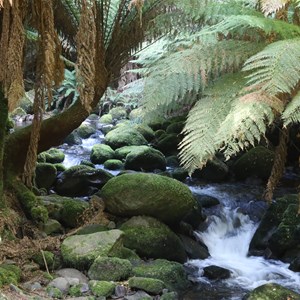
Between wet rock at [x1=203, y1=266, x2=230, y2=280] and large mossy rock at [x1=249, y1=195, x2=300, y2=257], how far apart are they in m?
0.74

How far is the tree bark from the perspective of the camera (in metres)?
3.90

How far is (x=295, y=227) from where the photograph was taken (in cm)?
445

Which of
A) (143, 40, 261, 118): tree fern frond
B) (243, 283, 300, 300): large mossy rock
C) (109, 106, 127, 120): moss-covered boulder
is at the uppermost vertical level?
(143, 40, 261, 118): tree fern frond

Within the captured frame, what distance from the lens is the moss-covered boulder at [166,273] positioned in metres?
3.53

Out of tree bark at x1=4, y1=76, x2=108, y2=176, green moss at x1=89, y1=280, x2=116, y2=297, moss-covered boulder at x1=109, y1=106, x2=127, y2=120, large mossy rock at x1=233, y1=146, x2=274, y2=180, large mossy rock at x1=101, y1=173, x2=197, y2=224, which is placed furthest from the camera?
moss-covered boulder at x1=109, y1=106, x2=127, y2=120

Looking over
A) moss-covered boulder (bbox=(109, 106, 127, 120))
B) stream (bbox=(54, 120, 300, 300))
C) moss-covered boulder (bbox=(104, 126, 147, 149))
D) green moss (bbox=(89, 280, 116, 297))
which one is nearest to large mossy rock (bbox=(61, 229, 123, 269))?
green moss (bbox=(89, 280, 116, 297))

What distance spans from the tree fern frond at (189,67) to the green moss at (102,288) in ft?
5.42

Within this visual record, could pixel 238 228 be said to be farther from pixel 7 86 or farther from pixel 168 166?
pixel 7 86

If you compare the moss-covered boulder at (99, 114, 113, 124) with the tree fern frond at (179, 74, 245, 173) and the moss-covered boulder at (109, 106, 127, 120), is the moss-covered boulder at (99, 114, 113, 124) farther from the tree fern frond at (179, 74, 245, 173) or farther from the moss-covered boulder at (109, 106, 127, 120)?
the tree fern frond at (179, 74, 245, 173)

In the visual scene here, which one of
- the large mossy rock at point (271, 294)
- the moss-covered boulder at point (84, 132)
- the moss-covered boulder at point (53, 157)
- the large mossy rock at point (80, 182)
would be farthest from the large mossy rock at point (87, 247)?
the moss-covered boulder at point (84, 132)

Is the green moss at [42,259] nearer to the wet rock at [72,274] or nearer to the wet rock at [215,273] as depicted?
the wet rock at [72,274]

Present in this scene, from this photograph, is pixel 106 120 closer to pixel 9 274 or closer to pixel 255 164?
pixel 255 164

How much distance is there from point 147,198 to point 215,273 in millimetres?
972

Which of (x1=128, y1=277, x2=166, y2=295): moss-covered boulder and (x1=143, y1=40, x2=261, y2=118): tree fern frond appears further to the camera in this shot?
(x1=128, y1=277, x2=166, y2=295): moss-covered boulder
